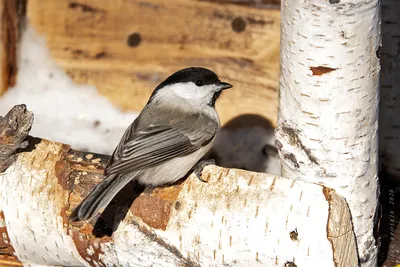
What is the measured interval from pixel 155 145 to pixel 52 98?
4.52 ft

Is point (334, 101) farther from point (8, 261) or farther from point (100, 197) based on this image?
point (8, 261)

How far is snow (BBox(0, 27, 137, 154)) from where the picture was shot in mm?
3848

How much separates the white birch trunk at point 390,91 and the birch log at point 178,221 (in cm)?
98

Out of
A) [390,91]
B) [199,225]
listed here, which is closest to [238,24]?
[390,91]

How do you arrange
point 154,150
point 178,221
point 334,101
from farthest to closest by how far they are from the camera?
point 154,150 → point 178,221 → point 334,101

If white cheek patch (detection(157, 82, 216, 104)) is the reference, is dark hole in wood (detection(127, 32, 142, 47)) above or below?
above

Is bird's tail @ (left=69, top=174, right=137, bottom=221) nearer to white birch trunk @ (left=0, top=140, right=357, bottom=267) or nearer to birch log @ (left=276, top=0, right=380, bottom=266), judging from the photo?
white birch trunk @ (left=0, top=140, right=357, bottom=267)

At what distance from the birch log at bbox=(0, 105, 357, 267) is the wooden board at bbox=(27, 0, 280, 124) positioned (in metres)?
1.16

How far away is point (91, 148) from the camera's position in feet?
12.1

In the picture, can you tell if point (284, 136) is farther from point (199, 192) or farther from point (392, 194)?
point (392, 194)

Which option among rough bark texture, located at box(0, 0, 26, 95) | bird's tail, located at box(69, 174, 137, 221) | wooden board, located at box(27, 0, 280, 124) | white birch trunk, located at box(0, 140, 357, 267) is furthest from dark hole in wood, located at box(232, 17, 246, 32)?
bird's tail, located at box(69, 174, 137, 221)

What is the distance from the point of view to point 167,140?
2742 millimetres

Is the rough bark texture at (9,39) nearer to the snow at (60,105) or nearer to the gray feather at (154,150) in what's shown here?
the snow at (60,105)

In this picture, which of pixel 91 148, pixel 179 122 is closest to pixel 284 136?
pixel 179 122
